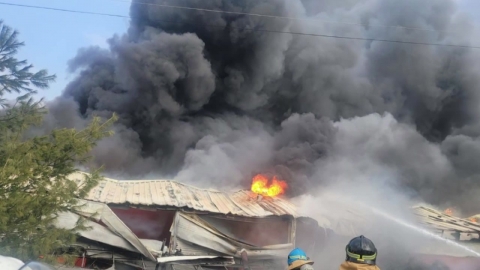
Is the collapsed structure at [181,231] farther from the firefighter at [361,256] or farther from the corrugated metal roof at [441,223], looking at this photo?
the firefighter at [361,256]

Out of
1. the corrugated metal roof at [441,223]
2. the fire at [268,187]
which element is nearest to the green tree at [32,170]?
the fire at [268,187]

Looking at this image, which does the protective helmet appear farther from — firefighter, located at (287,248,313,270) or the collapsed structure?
the collapsed structure

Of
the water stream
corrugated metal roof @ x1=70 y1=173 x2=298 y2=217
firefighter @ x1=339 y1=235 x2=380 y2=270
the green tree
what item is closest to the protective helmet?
firefighter @ x1=339 y1=235 x2=380 y2=270

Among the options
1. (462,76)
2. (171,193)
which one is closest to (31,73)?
(171,193)

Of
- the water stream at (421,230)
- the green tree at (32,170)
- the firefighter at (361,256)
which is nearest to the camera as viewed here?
the firefighter at (361,256)

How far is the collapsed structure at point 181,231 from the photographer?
7.61 m

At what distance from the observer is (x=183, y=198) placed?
345 inches

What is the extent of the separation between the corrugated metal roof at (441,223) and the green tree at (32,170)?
28.6 feet

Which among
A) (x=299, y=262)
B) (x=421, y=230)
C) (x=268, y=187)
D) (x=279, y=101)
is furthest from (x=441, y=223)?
(x=279, y=101)

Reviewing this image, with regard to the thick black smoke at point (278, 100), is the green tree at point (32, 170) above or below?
below

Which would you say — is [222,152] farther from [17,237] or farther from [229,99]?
[17,237]

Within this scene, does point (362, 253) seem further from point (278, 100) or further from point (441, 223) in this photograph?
point (278, 100)

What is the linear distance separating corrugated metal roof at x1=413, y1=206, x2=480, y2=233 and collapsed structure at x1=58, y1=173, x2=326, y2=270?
362cm

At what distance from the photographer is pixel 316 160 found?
17875 mm
